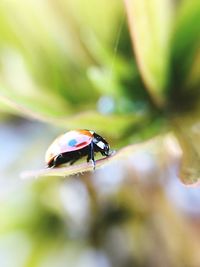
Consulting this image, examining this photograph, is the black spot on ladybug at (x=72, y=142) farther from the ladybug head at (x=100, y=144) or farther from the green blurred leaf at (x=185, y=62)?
the green blurred leaf at (x=185, y=62)

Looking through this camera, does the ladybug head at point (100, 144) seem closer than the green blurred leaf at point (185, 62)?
Yes

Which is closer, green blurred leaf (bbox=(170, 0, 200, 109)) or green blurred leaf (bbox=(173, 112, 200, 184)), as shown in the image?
green blurred leaf (bbox=(173, 112, 200, 184))

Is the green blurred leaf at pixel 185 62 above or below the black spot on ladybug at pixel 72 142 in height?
above

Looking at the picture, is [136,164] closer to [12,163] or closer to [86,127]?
[86,127]

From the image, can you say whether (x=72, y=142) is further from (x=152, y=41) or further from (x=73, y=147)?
(x=152, y=41)

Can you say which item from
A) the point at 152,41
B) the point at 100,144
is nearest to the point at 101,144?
the point at 100,144

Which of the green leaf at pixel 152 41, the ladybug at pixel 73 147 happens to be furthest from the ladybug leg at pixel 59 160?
the green leaf at pixel 152 41

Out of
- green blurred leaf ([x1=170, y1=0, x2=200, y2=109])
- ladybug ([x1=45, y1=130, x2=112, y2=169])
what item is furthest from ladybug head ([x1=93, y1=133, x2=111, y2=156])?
green blurred leaf ([x1=170, y1=0, x2=200, y2=109])

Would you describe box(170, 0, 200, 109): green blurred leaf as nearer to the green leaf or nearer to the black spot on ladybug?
the green leaf
